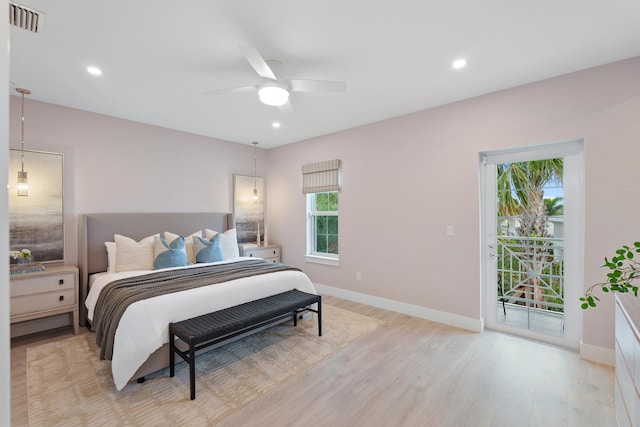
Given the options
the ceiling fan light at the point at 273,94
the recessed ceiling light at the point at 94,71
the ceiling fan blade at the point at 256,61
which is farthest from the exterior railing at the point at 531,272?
the recessed ceiling light at the point at 94,71

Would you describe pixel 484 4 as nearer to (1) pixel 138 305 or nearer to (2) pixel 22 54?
(1) pixel 138 305

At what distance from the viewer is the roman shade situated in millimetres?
4449

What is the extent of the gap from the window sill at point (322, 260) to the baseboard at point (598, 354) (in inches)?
113

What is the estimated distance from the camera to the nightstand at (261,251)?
4.80 metres

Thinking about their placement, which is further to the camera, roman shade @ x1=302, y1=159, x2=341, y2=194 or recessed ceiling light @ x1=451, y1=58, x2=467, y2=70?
roman shade @ x1=302, y1=159, x2=341, y2=194

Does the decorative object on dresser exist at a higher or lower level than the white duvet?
higher

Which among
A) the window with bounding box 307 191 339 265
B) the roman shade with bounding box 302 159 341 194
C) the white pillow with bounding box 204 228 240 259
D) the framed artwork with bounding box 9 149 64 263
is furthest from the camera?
the window with bounding box 307 191 339 265

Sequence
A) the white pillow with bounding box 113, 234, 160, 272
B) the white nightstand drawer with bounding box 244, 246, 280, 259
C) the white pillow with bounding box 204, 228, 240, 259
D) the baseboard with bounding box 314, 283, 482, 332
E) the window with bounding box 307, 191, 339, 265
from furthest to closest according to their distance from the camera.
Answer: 1. the white nightstand drawer with bounding box 244, 246, 280, 259
2. the window with bounding box 307, 191, 339, 265
3. the white pillow with bounding box 204, 228, 240, 259
4. the white pillow with bounding box 113, 234, 160, 272
5. the baseboard with bounding box 314, 283, 482, 332

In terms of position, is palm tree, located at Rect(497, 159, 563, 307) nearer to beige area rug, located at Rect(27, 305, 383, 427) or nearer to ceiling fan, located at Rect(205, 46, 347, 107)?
beige area rug, located at Rect(27, 305, 383, 427)

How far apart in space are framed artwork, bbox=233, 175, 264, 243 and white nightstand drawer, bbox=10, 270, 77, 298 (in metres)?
2.38

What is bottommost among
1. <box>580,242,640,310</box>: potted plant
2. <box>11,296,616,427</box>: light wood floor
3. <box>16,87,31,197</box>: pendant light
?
<box>11,296,616,427</box>: light wood floor

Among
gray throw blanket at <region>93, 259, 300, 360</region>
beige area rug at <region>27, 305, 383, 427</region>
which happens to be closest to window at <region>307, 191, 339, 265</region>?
gray throw blanket at <region>93, 259, 300, 360</region>

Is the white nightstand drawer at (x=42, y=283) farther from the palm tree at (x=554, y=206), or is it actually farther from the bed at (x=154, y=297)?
the palm tree at (x=554, y=206)

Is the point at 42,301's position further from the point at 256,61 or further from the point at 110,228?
the point at 256,61
